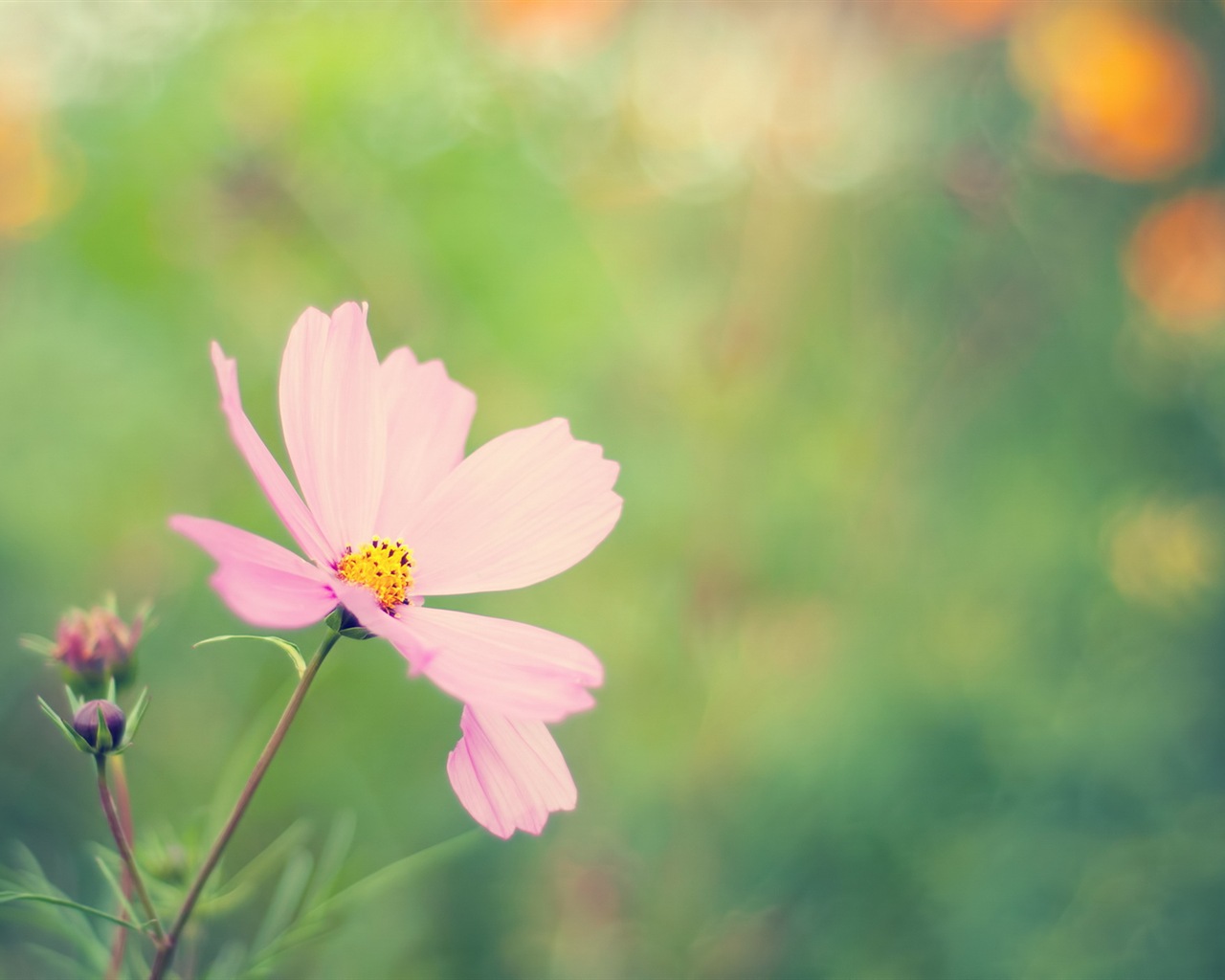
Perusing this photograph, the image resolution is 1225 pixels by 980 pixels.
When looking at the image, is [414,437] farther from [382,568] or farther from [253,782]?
[253,782]

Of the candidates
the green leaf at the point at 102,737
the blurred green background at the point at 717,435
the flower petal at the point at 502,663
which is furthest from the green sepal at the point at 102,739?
the blurred green background at the point at 717,435

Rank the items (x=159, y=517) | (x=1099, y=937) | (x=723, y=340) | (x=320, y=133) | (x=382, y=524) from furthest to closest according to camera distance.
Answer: (x=320, y=133)
(x=159, y=517)
(x=723, y=340)
(x=1099, y=937)
(x=382, y=524)

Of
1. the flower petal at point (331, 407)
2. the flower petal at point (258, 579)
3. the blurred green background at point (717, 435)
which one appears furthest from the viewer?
the blurred green background at point (717, 435)

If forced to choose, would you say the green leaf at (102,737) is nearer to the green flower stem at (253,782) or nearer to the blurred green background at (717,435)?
the green flower stem at (253,782)

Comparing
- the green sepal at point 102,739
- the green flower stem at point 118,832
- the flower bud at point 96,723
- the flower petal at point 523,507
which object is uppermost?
the flower petal at point 523,507

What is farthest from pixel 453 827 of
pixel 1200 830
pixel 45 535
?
pixel 1200 830

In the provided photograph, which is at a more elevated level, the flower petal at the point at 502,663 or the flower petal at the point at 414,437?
the flower petal at the point at 414,437

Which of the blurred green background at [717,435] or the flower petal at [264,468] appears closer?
the flower petal at [264,468]

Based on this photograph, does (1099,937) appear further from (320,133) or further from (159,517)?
(320,133)
